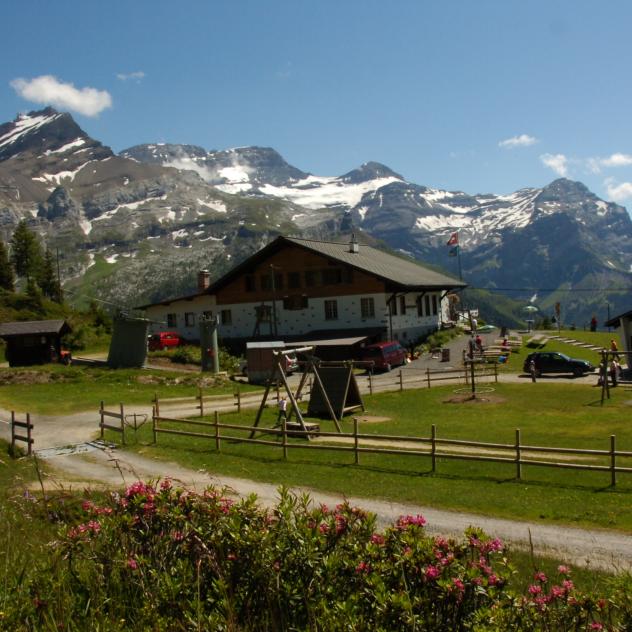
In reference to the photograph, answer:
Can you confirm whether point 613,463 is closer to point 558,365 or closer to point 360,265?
point 558,365

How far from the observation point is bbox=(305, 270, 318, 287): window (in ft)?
202

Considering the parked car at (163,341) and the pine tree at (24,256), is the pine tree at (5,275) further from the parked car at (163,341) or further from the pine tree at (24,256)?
the parked car at (163,341)

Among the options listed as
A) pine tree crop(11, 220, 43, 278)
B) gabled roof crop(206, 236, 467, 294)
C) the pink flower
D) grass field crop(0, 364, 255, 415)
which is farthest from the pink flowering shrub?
pine tree crop(11, 220, 43, 278)

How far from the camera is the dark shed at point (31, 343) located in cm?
4862

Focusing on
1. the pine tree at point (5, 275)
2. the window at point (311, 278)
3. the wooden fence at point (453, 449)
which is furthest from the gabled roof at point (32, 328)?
the pine tree at point (5, 275)

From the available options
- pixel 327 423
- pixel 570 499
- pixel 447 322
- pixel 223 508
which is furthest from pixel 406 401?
pixel 447 322

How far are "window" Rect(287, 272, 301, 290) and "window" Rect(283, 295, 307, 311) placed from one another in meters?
0.99

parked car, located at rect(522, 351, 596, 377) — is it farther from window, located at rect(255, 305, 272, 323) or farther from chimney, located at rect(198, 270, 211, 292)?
chimney, located at rect(198, 270, 211, 292)

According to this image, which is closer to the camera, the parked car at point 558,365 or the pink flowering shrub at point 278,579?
the pink flowering shrub at point 278,579

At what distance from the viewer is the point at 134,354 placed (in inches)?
1885

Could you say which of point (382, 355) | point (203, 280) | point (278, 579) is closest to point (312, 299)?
point (382, 355)

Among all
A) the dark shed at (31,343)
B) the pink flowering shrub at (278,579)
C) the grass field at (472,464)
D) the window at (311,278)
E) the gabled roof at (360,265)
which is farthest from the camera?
the window at (311,278)

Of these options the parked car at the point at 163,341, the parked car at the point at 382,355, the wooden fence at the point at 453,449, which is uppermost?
the parked car at the point at 163,341

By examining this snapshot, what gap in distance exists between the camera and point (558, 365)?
44.4m
